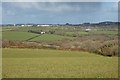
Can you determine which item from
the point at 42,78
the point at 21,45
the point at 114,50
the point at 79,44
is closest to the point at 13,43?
the point at 21,45

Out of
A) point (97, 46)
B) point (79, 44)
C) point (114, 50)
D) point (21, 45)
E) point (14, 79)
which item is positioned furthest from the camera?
point (79, 44)

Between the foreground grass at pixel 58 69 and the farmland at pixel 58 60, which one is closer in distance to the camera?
the foreground grass at pixel 58 69

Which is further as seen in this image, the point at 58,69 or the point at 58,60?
the point at 58,60

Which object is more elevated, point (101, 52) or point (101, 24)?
point (101, 24)

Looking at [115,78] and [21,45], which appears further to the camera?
Answer: [21,45]

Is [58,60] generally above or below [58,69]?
below

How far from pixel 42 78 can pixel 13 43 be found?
4858 centimetres

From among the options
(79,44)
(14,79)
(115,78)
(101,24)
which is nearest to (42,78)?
(14,79)

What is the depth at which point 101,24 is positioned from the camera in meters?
163

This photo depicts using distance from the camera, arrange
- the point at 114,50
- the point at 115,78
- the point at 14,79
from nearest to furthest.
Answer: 1. the point at 14,79
2. the point at 115,78
3. the point at 114,50

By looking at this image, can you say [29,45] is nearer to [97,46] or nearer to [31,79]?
[97,46]

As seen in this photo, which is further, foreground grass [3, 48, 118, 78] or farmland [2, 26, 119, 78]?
farmland [2, 26, 119, 78]

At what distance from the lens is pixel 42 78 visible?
17.1 m

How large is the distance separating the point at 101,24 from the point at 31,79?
489 ft
